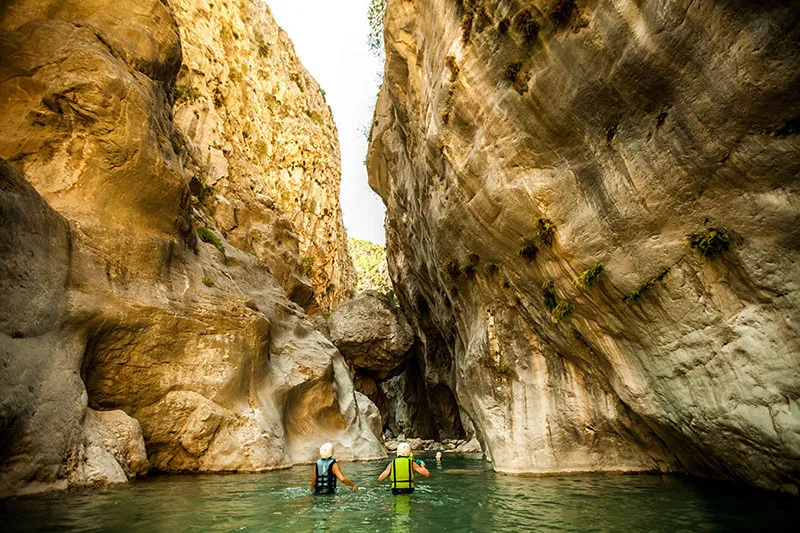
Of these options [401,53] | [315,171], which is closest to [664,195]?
[401,53]

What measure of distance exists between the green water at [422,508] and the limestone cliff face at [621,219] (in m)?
1.28

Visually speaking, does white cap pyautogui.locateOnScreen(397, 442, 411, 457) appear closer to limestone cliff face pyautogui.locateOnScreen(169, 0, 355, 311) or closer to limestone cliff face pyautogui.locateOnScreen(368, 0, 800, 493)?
limestone cliff face pyautogui.locateOnScreen(368, 0, 800, 493)

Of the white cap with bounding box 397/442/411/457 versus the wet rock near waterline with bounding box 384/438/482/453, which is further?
the wet rock near waterline with bounding box 384/438/482/453

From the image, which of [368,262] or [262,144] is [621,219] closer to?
[262,144]

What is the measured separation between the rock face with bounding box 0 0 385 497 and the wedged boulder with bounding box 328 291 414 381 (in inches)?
580

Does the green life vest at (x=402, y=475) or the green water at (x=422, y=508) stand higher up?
the green life vest at (x=402, y=475)

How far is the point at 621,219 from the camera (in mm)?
9258

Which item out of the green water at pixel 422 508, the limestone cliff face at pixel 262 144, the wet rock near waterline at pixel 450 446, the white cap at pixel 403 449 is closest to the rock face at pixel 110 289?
the green water at pixel 422 508

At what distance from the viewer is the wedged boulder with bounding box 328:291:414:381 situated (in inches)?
1277

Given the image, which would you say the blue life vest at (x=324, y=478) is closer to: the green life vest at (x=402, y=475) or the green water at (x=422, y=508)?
the green water at (x=422, y=508)

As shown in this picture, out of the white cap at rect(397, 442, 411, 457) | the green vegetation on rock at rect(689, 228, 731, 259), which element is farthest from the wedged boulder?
the green vegetation on rock at rect(689, 228, 731, 259)

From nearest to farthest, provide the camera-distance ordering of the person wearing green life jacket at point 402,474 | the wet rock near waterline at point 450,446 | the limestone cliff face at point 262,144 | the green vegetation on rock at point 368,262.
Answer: the person wearing green life jacket at point 402,474
the wet rock near waterline at point 450,446
the limestone cliff face at point 262,144
the green vegetation on rock at point 368,262

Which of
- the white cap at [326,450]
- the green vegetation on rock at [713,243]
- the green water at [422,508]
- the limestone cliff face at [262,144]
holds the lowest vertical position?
the green water at [422,508]

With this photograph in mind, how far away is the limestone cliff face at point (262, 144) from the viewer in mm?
26156
